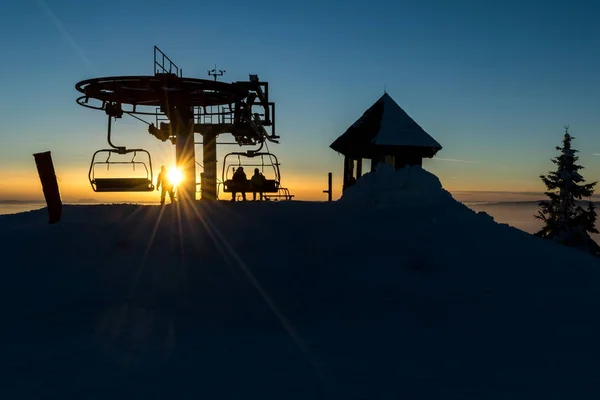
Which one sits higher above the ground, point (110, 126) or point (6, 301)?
point (110, 126)

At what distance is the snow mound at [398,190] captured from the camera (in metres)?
14.6

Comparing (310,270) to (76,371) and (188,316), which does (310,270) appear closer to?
(188,316)

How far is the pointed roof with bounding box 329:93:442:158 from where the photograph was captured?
19297 millimetres

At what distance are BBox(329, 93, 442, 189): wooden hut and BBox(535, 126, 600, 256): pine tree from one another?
14.3 meters

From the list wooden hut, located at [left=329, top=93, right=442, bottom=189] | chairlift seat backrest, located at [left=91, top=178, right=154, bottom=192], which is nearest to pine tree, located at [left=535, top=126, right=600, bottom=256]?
wooden hut, located at [left=329, top=93, right=442, bottom=189]

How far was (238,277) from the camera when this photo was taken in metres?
9.34

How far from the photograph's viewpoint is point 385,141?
749 inches

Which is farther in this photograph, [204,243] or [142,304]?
[204,243]

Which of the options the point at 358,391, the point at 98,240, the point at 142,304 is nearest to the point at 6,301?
the point at 142,304

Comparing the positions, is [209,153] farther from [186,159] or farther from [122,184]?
[122,184]

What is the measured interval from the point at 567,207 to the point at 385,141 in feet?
55.1

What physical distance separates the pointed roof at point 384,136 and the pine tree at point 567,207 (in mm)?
14269

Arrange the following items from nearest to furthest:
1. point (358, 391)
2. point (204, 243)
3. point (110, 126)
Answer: point (358, 391) < point (204, 243) < point (110, 126)

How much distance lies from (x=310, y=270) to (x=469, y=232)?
188 inches
